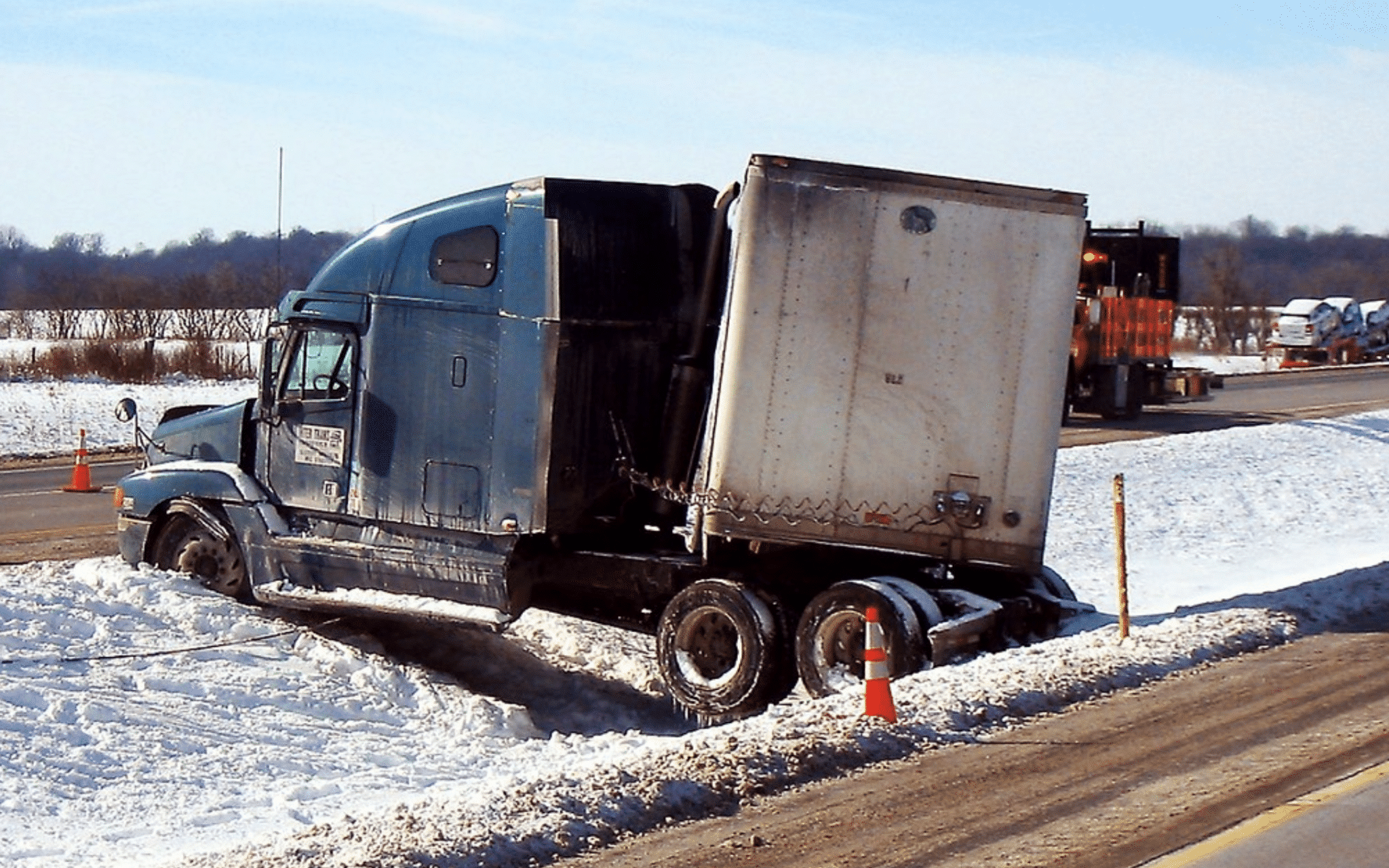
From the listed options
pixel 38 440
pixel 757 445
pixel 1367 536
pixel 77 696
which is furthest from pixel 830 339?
pixel 38 440

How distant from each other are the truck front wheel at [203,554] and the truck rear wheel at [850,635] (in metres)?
4.76

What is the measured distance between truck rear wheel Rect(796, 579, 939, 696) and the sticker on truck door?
3856 mm

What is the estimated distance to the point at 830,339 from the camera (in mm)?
11156

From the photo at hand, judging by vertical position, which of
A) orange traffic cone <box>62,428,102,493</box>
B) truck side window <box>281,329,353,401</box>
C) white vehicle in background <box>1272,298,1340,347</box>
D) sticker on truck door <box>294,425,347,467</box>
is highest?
white vehicle in background <box>1272,298,1340,347</box>

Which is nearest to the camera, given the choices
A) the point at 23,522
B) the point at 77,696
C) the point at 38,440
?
the point at 77,696

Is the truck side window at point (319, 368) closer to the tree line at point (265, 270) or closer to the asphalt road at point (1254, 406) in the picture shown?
the asphalt road at point (1254, 406)

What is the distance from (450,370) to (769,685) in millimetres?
3155

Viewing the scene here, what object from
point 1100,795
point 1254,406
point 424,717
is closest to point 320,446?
point 424,717

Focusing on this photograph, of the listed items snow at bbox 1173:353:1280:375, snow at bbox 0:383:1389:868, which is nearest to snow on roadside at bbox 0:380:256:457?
snow at bbox 0:383:1389:868

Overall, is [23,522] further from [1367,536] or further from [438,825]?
[1367,536]

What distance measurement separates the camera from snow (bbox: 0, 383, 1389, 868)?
7.91 m

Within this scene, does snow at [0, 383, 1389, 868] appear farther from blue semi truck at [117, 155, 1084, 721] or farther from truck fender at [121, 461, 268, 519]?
blue semi truck at [117, 155, 1084, 721]

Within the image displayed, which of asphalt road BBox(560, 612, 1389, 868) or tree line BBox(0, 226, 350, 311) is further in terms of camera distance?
tree line BBox(0, 226, 350, 311)

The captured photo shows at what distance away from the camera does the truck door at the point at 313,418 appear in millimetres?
12734
